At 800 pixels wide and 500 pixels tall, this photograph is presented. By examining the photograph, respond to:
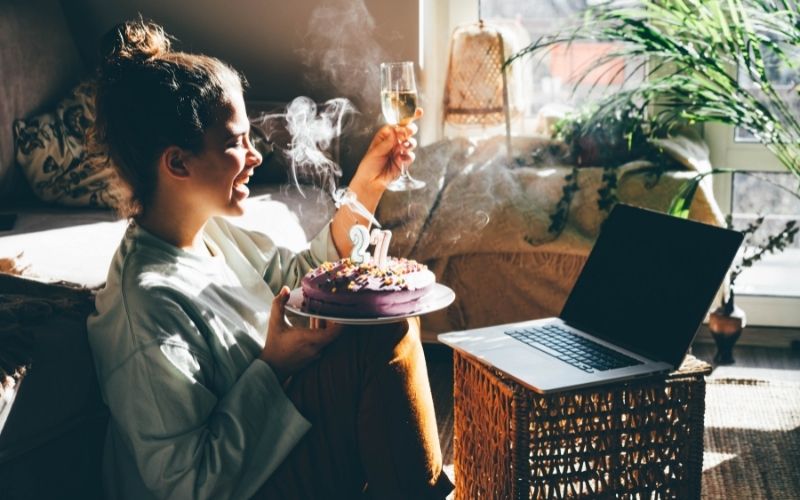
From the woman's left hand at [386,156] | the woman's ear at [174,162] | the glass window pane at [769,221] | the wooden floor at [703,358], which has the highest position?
the woman's ear at [174,162]

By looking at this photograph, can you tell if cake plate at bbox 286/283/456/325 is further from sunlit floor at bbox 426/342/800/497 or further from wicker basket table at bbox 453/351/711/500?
sunlit floor at bbox 426/342/800/497

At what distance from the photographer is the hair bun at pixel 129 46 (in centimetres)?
146

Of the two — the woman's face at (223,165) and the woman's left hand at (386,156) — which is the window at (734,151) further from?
the woman's face at (223,165)

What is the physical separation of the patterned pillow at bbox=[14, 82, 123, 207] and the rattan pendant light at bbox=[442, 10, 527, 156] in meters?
1.17

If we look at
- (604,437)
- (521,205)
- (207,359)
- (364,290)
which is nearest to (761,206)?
(521,205)

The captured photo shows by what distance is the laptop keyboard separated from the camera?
1513 millimetres

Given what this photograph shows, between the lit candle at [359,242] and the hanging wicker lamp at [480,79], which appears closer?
the lit candle at [359,242]

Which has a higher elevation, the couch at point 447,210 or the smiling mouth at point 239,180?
the smiling mouth at point 239,180

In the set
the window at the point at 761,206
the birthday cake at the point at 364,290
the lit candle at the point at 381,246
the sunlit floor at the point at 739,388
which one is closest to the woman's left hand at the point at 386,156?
the lit candle at the point at 381,246

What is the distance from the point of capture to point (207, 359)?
4.57 ft

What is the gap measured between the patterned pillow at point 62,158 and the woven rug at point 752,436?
1.82 meters

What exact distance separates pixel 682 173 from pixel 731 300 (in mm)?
456

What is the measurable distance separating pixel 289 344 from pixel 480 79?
5.93 ft

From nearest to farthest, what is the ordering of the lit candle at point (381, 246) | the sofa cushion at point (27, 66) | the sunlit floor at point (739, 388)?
1. the lit candle at point (381, 246)
2. the sunlit floor at point (739, 388)
3. the sofa cushion at point (27, 66)
